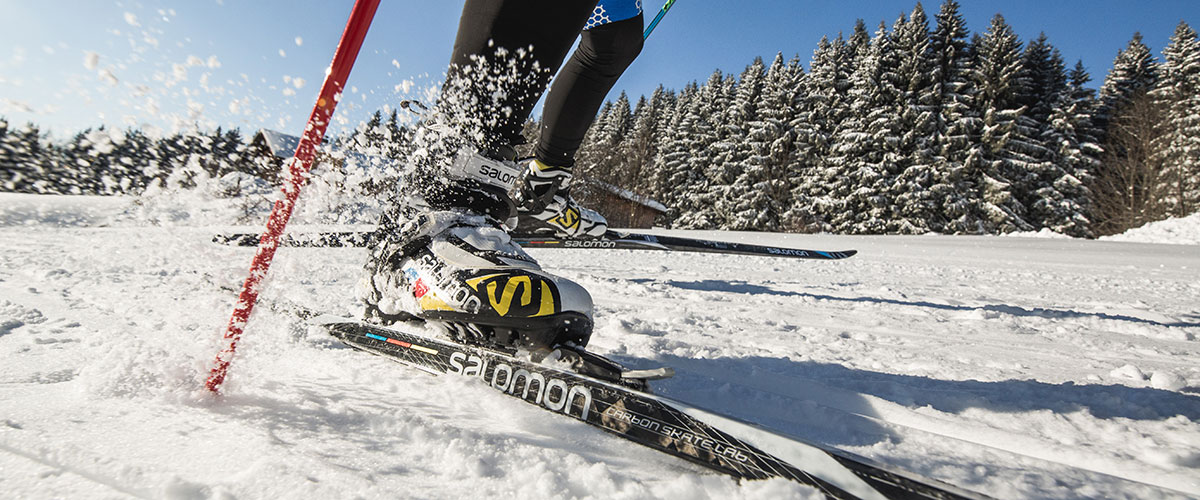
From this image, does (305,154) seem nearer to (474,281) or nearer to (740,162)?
(474,281)

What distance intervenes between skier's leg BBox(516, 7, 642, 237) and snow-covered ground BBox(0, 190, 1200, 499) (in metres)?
0.50

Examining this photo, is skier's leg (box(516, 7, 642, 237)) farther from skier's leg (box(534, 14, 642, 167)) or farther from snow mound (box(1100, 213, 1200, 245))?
snow mound (box(1100, 213, 1200, 245))

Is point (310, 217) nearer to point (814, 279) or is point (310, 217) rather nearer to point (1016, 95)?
point (814, 279)

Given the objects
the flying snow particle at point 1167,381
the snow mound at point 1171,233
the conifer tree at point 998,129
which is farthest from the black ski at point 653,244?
the conifer tree at point 998,129

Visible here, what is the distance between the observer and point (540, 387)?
85 cm

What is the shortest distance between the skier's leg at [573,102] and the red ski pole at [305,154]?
0.73m

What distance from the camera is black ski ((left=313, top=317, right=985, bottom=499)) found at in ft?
1.87

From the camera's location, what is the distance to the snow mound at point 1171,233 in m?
7.70

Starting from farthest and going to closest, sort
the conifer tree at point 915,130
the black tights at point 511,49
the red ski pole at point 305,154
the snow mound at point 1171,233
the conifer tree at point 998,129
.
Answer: the conifer tree at point 915,130
the conifer tree at point 998,129
the snow mound at point 1171,233
the black tights at point 511,49
the red ski pole at point 305,154

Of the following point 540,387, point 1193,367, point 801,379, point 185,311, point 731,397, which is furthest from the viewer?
point 185,311

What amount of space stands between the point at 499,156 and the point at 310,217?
16.7 inches

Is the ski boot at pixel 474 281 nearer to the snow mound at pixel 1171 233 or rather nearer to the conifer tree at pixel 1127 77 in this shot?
the snow mound at pixel 1171 233

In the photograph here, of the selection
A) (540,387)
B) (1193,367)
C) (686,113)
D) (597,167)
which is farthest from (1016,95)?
(540,387)

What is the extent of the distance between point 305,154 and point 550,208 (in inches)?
50.1
